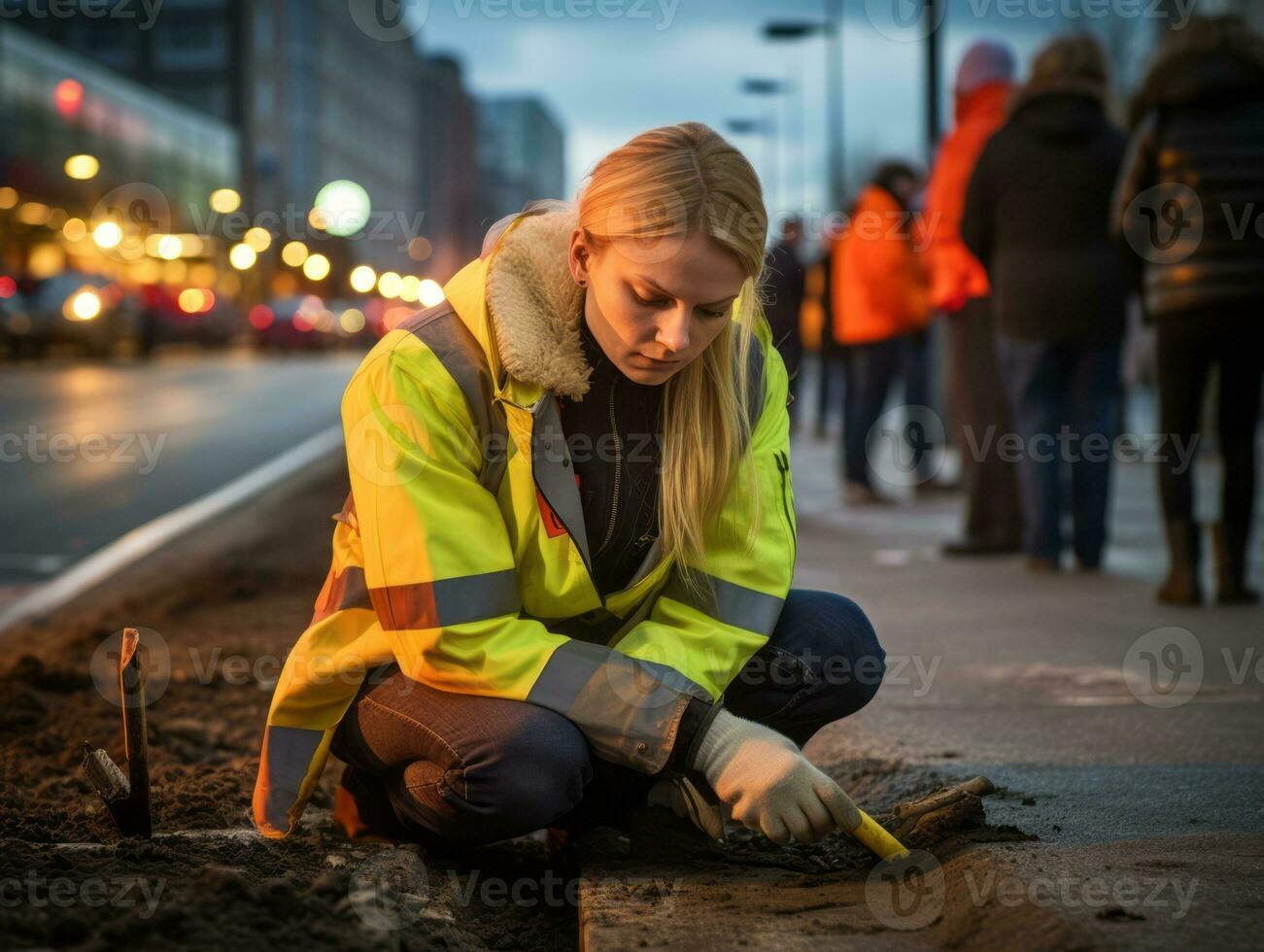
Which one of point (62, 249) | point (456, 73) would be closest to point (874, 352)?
point (62, 249)

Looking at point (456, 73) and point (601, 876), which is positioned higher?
point (456, 73)

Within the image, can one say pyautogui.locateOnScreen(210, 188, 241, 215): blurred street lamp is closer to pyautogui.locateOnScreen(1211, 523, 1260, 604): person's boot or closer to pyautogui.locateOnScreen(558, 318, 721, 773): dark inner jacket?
pyautogui.locateOnScreen(1211, 523, 1260, 604): person's boot

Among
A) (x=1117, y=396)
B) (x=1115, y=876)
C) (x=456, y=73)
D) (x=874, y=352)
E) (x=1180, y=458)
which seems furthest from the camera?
(x=456, y=73)

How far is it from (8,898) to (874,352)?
7.82 m

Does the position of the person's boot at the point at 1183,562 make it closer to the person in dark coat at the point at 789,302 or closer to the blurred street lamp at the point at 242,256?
the person in dark coat at the point at 789,302

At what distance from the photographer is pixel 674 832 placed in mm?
3260

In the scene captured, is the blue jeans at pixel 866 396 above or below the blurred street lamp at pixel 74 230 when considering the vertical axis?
below

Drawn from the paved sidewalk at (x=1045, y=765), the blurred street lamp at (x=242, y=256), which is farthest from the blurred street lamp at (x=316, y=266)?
the paved sidewalk at (x=1045, y=765)

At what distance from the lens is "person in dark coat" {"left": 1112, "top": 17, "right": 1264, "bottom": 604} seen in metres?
5.74

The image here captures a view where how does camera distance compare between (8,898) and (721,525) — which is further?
(721,525)

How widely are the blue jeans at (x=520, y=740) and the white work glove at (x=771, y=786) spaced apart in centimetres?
25

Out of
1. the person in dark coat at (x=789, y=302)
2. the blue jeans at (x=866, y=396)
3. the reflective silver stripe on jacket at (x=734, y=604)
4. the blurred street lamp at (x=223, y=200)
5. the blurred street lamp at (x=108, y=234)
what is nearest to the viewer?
the reflective silver stripe on jacket at (x=734, y=604)

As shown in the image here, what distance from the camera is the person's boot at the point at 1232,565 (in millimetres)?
5965

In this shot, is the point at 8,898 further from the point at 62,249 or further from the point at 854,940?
the point at 62,249
